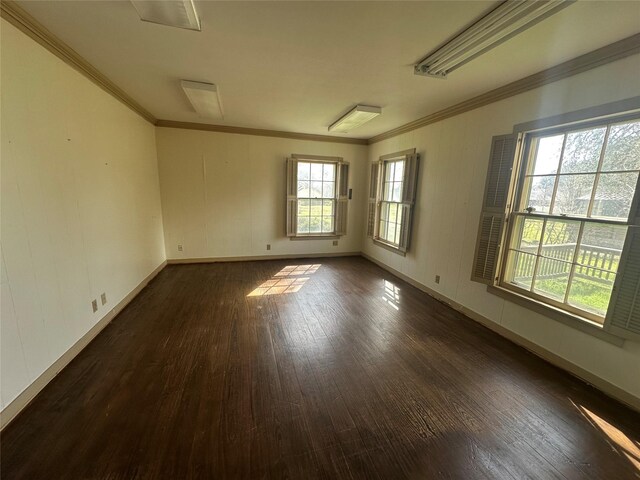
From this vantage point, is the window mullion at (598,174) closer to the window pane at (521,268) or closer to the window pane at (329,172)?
the window pane at (521,268)

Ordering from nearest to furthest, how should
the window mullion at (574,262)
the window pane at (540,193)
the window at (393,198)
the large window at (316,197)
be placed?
1. the window mullion at (574,262)
2. the window pane at (540,193)
3. the window at (393,198)
4. the large window at (316,197)

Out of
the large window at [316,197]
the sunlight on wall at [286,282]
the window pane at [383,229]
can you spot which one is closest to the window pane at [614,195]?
the window pane at [383,229]

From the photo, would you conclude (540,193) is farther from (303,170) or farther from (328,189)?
(303,170)

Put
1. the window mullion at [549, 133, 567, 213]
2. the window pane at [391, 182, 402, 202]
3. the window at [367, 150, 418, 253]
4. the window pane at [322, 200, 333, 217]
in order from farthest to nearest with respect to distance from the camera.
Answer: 1. the window pane at [322, 200, 333, 217]
2. the window pane at [391, 182, 402, 202]
3. the window at [367, 150, 418, 253]
4. the window mullion at [549, 133, 567, 213]

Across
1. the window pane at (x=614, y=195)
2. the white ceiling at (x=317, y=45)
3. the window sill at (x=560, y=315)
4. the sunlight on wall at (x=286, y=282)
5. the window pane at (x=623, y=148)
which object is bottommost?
the sunlight on wall at (x=286, y=282)

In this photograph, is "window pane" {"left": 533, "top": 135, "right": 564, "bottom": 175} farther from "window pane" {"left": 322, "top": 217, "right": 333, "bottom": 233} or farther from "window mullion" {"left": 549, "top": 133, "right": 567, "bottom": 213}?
"window pane" {"left": 322, "top": 217, "right": 333, "bottom": 233}

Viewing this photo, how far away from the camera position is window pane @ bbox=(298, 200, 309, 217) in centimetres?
521

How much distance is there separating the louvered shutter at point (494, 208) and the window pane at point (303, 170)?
318 centimetres

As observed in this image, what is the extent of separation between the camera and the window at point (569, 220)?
72.2 inches

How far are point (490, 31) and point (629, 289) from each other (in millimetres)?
1995

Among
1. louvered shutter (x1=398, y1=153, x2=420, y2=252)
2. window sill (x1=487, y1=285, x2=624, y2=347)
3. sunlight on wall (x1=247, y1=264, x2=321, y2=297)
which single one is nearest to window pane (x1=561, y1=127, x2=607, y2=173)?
window sill (x1=487, y1=285, x2=624, y2=347)

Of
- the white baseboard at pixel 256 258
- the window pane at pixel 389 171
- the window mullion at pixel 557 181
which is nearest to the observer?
the window mullion at pixel 557 181

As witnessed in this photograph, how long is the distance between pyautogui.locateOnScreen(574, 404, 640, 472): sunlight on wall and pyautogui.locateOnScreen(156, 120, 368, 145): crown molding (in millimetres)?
4840

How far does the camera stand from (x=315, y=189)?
5234 mm
